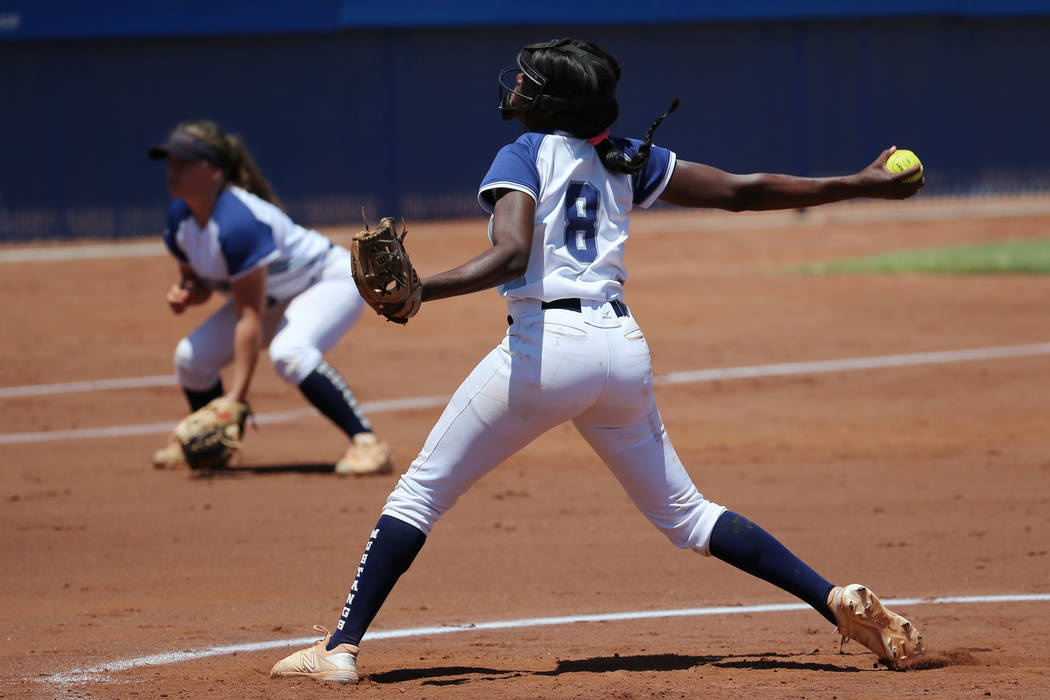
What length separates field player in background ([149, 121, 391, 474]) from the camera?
758cm

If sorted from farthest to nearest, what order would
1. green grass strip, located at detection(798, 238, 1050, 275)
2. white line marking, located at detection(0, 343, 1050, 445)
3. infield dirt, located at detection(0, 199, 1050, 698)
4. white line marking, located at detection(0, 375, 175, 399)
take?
1. green grass strip, located at detection(798, 238, 1050, 275)
2. white line marking, located at detection(0, 375, 175, 399)
3. white line marking, located at detection(0, 343, 1050, 445)
4. infield dirt, located at detection(0, 199, 1050, 698)

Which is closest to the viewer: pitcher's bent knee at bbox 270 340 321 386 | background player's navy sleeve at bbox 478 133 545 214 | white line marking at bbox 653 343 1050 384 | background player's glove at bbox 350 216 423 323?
background player's glove at bbox 350 216 423 323

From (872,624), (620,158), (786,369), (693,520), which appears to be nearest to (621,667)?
(693,520)

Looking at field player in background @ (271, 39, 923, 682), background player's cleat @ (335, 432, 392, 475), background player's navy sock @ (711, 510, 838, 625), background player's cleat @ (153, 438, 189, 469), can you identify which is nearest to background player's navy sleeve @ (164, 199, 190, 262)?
background player's cleat @ (153, 438, 189, 469)

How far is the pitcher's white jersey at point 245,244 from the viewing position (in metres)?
7.52

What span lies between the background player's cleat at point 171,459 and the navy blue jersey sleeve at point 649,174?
476 centimetres

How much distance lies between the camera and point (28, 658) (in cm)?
461

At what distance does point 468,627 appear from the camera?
5062 mm

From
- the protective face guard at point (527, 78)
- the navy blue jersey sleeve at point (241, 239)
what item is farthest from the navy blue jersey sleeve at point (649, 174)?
the navy blue jersey sleeve at point (241, 239)

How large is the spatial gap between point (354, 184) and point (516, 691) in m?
20.2

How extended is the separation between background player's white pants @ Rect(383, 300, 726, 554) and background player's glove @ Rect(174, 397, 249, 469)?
12.5 ft

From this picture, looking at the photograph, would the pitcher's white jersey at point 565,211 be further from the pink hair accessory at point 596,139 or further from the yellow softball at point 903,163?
the yellow softball at point 903,163

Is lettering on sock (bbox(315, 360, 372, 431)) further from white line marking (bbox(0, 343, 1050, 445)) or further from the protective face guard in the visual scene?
the protective face guard

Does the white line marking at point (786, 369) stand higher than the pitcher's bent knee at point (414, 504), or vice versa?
the pitcher's bent knee at point (414, 504)
